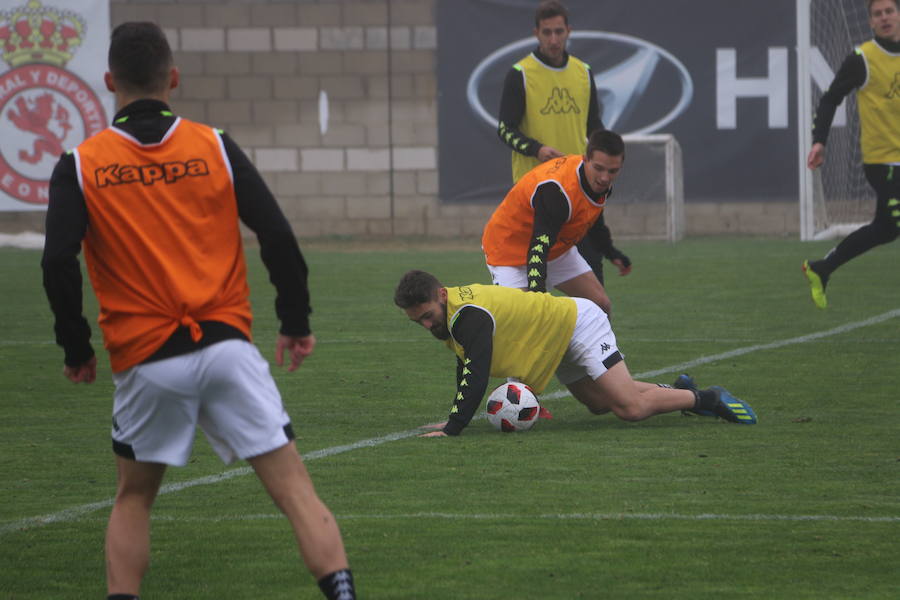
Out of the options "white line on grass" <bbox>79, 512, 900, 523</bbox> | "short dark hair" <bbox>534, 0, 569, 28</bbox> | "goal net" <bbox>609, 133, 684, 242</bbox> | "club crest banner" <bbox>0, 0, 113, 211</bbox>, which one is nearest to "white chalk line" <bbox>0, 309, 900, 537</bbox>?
"white line on grass" <bbox>79, 512, 900, 523</bbox>

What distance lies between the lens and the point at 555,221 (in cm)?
779

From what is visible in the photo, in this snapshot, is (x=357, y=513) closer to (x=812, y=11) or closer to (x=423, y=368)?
(x=423, y=368)

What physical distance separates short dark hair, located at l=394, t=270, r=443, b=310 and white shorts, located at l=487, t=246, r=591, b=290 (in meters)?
1.72

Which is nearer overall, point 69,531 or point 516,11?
point 69,531

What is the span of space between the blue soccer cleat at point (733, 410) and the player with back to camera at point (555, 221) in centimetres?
111

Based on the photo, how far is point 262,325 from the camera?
11.9m

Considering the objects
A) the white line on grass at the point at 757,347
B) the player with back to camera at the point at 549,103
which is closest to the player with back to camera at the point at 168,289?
the white line on grass at the point at 757,347

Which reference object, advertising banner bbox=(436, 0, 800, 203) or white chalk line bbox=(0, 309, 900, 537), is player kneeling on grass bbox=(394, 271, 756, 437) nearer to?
white chalk line bbox=(0, 309, 900, 537)

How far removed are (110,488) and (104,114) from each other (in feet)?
52.7

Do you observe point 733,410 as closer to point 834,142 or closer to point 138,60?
point 138,60

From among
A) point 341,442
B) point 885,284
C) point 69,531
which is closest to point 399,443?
point 341,442

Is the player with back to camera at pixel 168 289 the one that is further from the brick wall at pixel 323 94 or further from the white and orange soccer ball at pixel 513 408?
the brick wall at pixel 323 94

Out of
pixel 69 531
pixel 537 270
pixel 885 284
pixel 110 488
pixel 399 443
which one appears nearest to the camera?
pixel 69 531

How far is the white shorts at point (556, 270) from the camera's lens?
819cm
